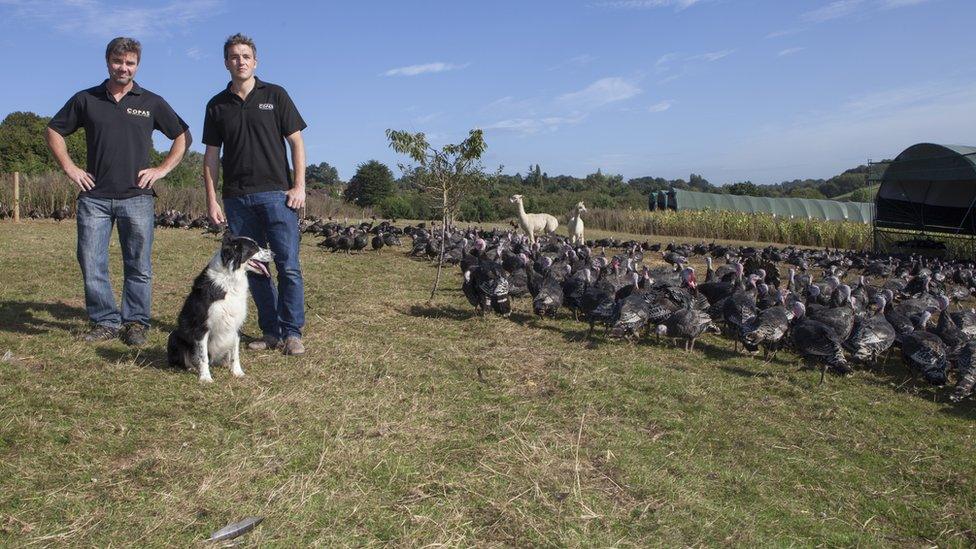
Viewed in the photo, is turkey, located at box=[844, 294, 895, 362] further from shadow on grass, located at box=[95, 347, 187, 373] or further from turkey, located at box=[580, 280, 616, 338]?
shadow on grass, located at box=[95, 347, 187, 373]

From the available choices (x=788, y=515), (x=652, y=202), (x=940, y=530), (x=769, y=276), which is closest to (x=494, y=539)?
(x=788, y=515)

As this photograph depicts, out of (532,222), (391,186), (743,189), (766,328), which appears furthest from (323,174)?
(766,328)

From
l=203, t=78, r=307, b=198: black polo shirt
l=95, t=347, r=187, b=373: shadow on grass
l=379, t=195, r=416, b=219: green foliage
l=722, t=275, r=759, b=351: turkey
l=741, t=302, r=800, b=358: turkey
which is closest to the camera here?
l=95, t=347, r=187, b=373: shadow on grass

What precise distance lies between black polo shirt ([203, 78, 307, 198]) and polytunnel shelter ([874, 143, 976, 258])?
2252cm

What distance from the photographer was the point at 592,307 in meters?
8.30

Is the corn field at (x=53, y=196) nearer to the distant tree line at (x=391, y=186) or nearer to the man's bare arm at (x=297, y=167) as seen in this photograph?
the distant tree line at (x=391, y=186)

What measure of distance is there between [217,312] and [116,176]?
83.6 inches

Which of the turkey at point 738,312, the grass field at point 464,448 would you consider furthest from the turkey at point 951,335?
the turkey at point 738,312

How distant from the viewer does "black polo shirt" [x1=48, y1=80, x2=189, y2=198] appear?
20.0 feet

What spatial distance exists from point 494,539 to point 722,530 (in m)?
1.31

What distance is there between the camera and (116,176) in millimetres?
6180

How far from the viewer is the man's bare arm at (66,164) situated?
603 cm

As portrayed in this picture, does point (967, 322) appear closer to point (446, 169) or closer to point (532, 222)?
point (446, 169)

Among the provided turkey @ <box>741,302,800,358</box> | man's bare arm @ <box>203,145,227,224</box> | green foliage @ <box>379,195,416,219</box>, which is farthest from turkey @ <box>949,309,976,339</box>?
green foliage @ <box>379,195,416,219</box>
